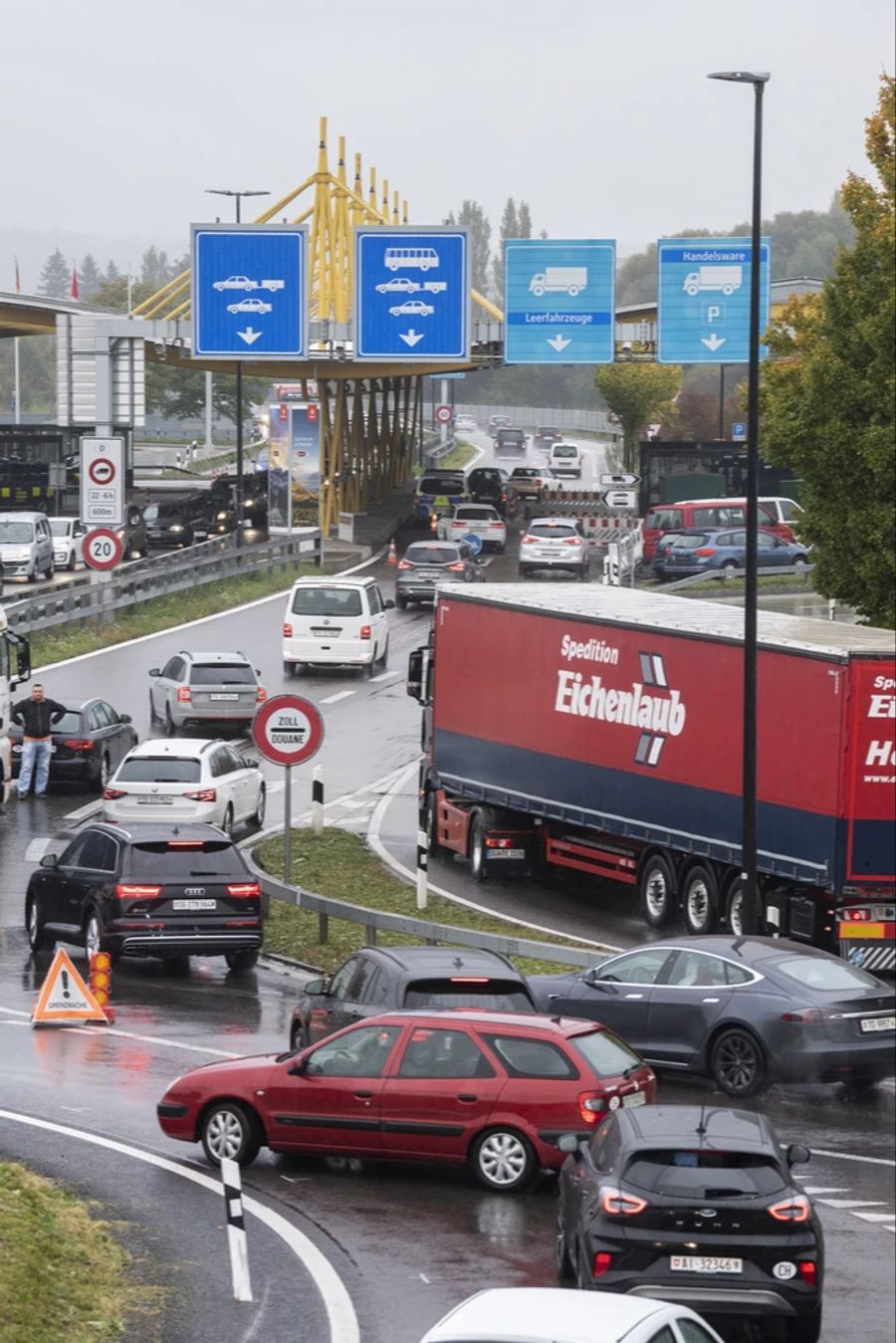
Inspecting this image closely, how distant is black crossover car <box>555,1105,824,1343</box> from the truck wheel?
1700 cm

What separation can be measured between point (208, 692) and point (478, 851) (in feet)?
33.9

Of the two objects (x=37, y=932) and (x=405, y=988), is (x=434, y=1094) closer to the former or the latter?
(x=405, y=988)

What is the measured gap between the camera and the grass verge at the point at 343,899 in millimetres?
25062

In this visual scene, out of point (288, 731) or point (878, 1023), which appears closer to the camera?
point (878, 1023)

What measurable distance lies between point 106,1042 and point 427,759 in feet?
40.0


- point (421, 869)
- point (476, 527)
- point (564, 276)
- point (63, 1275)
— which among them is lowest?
point (421, 869)

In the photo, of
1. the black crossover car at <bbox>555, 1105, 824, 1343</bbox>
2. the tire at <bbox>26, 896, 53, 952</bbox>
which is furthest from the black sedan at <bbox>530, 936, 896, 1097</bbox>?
the tire at <bbox>26, 896, 53, 952</bbox>

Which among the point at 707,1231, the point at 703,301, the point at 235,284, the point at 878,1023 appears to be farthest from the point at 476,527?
the point at 707,1231

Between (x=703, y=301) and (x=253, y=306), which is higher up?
(x=703, y=301)

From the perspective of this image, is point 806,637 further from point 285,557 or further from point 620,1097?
point 285,557

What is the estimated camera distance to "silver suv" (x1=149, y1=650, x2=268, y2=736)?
38.6 meters

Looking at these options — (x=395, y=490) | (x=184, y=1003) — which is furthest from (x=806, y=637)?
(x=395, y=490)

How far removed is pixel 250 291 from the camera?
2427 inches

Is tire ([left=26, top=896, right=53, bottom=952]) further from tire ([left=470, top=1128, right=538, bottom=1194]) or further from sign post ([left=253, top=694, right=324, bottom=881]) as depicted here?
tire ([left=470, top=1128, right=538, bottom=1194])
